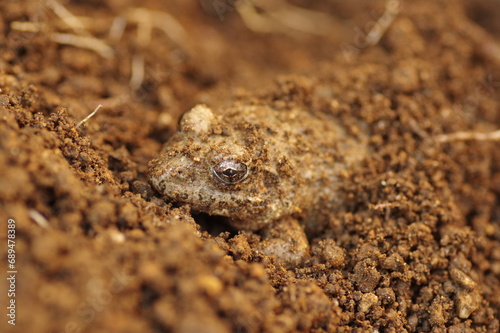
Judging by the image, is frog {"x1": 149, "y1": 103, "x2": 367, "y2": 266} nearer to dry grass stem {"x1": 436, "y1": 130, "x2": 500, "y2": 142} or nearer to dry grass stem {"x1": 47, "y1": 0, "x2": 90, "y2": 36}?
dry grass stem {"x1": 436, "y1": 130, "x2": 500, "y2": 142}

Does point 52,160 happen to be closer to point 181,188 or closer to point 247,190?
point 181,188

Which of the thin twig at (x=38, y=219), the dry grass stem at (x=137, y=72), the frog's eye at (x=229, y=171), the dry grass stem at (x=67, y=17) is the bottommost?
the dry grass stem at (x=137, y=72)

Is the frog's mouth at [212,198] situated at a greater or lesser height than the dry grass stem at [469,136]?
lesser

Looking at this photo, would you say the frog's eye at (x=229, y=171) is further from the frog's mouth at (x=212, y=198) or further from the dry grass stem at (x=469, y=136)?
the dry grass stem at (x=469, y=136)

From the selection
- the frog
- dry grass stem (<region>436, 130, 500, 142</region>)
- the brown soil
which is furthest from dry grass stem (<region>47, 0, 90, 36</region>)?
dry grass stem (<region>436, 130, 500, 142</region>)

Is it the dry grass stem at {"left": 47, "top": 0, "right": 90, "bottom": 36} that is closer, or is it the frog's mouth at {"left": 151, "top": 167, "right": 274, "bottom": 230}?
Answer: the frog's mouth at {"left": 151, "top": 167, "right": 274, "bottom": 230}

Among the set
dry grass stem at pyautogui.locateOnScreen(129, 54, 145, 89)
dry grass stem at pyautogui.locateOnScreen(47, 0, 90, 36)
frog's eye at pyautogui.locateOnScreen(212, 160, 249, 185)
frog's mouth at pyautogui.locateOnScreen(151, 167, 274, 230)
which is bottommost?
dry grass stem at pyautogui.locateOnScreen(129, 54, 145, 89)

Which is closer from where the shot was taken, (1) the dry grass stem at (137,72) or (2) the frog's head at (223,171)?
(2) the frog's head at (223,171)

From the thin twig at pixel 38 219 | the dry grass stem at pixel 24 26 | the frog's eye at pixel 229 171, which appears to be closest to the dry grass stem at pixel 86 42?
the dry grass stem at pixel 24 26
